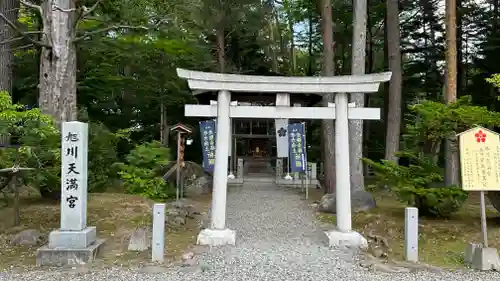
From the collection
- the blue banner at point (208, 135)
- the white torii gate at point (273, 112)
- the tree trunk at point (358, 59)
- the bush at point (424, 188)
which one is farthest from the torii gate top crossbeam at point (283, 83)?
the blue banner at point (208, 135)

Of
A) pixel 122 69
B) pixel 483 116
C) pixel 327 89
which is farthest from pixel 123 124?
pixel 483 116

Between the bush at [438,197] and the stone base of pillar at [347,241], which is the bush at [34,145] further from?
the bush at [438,197]

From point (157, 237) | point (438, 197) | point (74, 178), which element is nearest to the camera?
point (157, 237)

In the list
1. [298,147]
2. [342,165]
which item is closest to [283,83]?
[342,165]

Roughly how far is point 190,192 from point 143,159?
2701mm

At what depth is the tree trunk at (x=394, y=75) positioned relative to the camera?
1356cm

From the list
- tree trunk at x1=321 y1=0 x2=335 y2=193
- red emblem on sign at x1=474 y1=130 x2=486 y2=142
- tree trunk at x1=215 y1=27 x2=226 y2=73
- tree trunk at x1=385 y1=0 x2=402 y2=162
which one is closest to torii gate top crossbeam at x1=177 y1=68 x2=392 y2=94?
red emblem on sign at x1=474 y1=130 x2=486 y2=142

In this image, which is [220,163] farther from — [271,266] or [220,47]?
[220,47]

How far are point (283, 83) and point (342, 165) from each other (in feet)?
5.64

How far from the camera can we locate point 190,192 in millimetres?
13734

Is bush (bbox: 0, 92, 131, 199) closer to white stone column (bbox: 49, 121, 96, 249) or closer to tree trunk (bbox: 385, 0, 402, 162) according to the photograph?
white stone column (bbox: 49, 121, 96, 249)

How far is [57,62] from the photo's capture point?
29.1 ft

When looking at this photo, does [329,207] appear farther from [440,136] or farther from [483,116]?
[483,116]

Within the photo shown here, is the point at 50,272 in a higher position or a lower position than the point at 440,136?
lower
